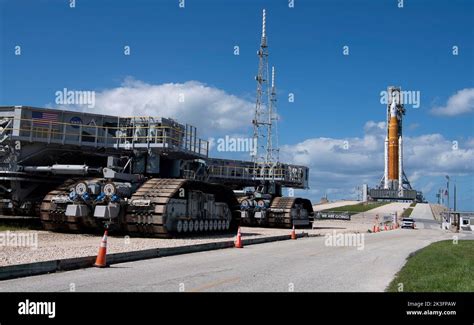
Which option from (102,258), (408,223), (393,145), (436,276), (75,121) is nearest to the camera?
(436,276)

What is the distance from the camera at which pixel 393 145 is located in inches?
4601

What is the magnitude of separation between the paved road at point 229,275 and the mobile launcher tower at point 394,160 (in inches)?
4118

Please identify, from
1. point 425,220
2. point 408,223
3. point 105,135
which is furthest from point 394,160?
point 105,135

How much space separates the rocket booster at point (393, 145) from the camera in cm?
11644

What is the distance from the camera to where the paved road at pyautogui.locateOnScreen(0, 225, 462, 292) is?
1007cm

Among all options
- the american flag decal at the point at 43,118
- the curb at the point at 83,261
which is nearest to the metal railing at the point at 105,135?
the american flag decal at the point at 43,118

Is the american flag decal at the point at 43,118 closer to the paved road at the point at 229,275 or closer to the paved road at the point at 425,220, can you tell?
the paved road at the point at 229,275

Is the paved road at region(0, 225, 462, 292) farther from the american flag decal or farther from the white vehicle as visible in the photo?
the white vehicle

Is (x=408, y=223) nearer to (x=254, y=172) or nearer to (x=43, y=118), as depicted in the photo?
(x=254, y=172)

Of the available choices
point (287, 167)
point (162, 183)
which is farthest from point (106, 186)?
point (287, 167)

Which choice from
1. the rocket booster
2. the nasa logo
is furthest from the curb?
the rocket booster

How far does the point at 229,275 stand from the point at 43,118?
17445mm

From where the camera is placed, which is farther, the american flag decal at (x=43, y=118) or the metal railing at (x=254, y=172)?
the metal railing at (x=254, y=172)

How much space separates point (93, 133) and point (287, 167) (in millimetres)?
23429
